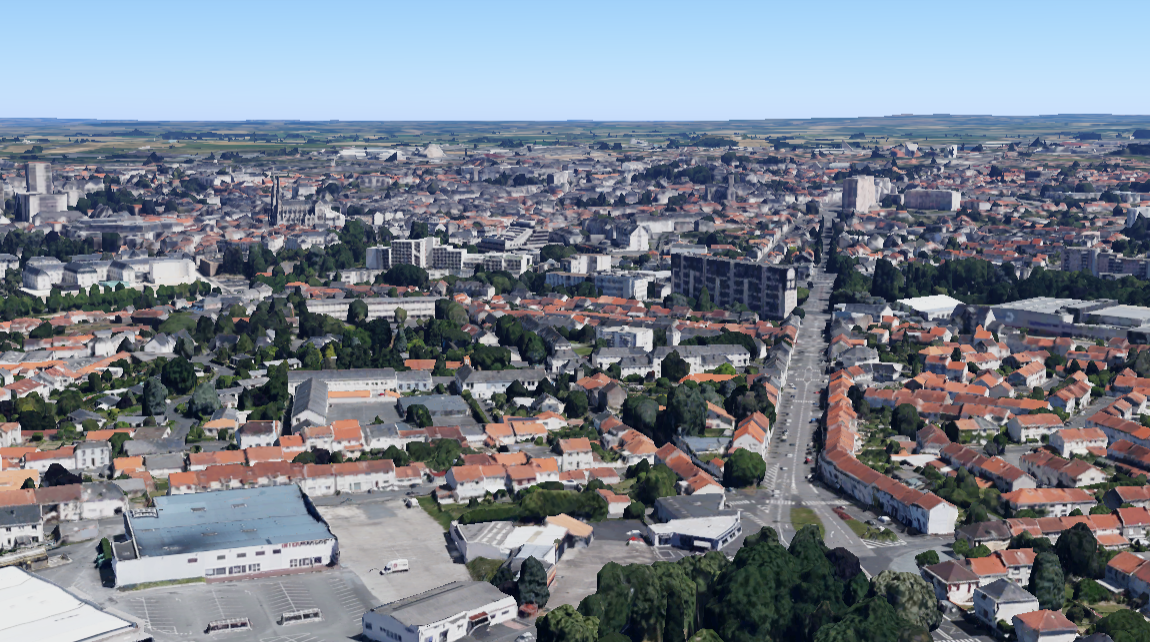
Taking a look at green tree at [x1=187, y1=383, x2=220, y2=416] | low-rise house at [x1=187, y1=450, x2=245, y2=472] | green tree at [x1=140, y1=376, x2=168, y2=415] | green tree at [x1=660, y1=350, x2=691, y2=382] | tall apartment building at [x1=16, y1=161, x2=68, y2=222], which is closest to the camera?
low-rise house at [x1=187, y1=450, x2=245, y2=472]

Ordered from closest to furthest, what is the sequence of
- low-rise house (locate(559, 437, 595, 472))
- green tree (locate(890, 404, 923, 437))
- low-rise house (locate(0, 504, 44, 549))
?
low-rise house (locate(0, 504, 44, 549)) → low-rise house (locate(559, 437, 595, 472)) → green tree (locate(890, 404, 923, 437))

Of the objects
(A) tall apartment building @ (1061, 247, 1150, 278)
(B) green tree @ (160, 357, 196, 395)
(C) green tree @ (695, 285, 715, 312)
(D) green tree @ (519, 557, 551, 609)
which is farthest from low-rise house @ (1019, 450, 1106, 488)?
(A) tall apartment building @ (1061, 247, 1150, 278)

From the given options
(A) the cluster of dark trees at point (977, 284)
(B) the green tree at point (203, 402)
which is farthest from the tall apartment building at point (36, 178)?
(B) the green tree at point (203, 402)

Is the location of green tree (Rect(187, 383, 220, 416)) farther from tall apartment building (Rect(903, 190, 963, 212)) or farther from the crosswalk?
tall apartment building (Rect(903, 190, 963, 212))

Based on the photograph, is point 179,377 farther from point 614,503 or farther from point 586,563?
point 586,563

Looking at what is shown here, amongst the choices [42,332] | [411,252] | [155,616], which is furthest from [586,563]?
[411,252]

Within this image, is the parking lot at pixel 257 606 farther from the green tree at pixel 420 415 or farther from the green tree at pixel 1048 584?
the green tree at pixel 1048 584

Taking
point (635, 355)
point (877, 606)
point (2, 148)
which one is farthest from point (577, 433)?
point (2, 148)

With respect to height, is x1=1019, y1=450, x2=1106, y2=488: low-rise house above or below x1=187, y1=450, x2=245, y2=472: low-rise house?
above
